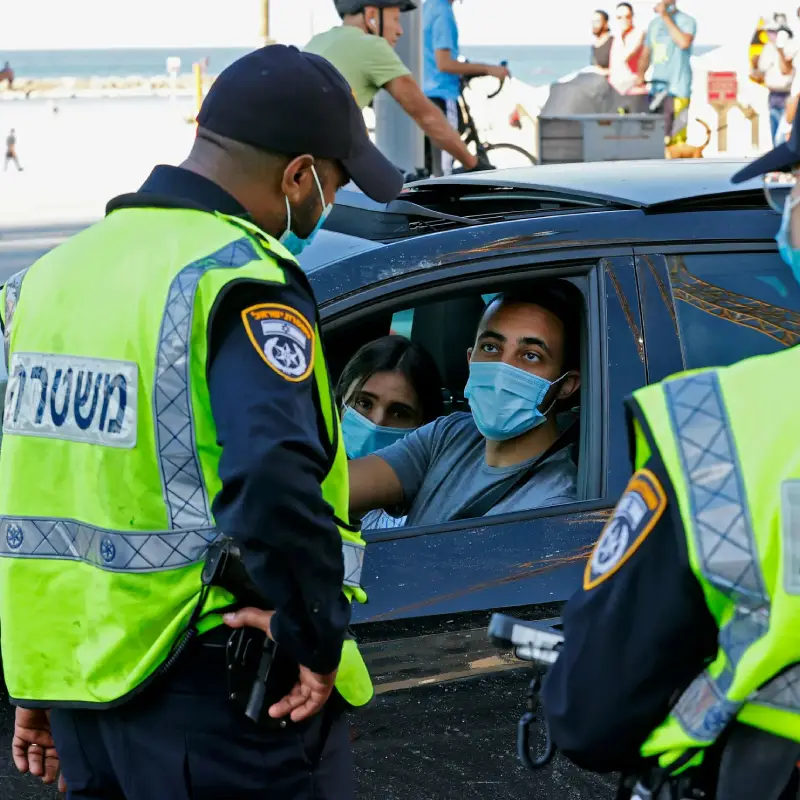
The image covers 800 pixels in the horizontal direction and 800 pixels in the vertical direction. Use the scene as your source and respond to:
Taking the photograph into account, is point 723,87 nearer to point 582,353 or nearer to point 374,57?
point 374,57

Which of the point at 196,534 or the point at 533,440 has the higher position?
the point at 196,534

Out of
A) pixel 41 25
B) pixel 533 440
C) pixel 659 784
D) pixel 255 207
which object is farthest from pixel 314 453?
pixel 41 25

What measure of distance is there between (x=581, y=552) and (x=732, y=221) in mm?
844

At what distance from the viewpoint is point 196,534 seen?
1.94 m

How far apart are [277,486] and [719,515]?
653mm

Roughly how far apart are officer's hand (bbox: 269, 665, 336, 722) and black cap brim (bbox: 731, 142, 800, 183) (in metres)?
0.88

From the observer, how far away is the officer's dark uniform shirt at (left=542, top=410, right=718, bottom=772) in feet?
4.61

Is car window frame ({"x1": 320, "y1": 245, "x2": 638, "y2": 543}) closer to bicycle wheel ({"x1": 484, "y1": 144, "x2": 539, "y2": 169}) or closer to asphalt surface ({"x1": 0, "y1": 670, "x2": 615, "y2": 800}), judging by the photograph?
asphalt surface ({"x1": 0, "y1": 670, "x2": 615, "y2": 800})

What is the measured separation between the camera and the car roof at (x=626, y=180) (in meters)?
3.25

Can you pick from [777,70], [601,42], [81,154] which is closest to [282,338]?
[777,70]

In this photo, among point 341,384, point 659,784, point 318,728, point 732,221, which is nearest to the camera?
point 659,784

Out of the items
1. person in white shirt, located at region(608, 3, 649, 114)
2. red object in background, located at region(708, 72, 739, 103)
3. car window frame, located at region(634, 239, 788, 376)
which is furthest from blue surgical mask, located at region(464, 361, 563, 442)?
red object in background, located at region(708, 72, 739, 103)

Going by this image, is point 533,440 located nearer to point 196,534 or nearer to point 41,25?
point 196,534

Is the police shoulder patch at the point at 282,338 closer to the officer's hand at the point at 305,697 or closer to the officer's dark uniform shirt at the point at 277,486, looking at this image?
the officer's dark uniform shirt at the point at 277,486
